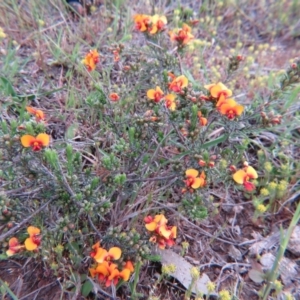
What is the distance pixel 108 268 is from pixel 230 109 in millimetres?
938

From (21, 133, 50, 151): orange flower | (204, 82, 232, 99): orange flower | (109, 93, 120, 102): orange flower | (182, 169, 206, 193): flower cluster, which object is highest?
(204, 82, 232, 99): orange flower

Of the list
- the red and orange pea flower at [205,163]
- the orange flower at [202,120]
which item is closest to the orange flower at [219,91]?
the orange flower at [202,120]

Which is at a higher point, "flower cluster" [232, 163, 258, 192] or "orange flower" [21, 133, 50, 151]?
"orange flower" [21, 133, 50, 151]

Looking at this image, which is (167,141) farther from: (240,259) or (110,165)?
(240,259)

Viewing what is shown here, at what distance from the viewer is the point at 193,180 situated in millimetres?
1901

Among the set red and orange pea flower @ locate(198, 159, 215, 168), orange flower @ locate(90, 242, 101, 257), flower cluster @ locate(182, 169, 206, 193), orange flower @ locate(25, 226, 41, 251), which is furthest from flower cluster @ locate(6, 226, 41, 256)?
red and orange pea flower @ locate(198, 159, 215, 168)

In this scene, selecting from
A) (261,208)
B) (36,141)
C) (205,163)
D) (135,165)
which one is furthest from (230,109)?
(36,141)

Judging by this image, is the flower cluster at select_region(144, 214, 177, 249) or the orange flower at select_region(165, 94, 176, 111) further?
the orange flower at select_region(165, 94, 176, 111)

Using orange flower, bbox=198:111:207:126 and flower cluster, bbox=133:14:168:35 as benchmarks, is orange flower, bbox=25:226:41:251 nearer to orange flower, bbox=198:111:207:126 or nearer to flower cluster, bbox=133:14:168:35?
orange flower, bbox=198:111:207:126

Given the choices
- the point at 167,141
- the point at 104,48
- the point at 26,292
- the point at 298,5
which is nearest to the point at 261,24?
the point at 298,5

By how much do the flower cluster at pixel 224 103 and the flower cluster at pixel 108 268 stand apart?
83 centimetres

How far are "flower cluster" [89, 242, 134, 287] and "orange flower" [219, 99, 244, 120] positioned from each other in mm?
821

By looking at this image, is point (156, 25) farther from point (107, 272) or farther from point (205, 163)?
point (107, 272)

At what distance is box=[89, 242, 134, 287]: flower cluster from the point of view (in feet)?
5.81
